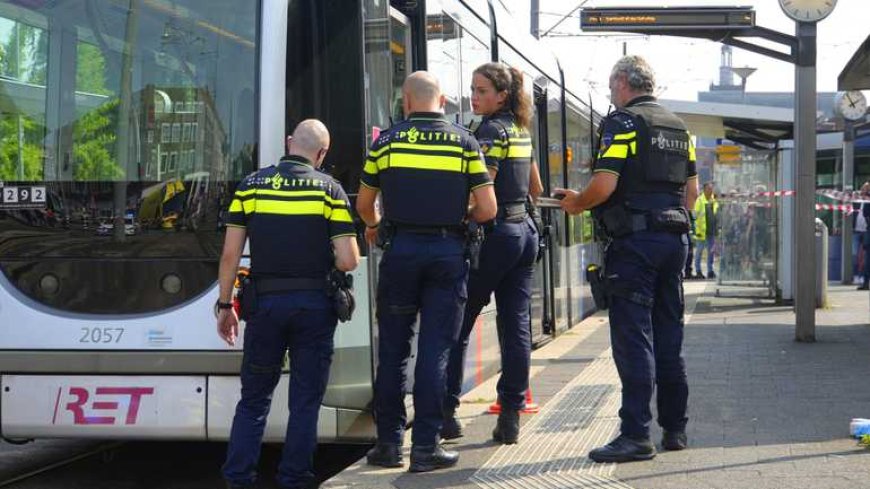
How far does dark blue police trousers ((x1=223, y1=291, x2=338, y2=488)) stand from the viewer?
5.61 metres

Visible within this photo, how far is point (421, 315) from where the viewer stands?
5945 mm

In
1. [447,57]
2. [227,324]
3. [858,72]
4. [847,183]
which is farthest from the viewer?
[847,183]

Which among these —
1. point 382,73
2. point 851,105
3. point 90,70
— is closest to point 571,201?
point 382,73

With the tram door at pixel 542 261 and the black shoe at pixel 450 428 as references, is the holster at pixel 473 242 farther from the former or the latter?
the tram door at pixel 542 261

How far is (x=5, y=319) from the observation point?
249 inches

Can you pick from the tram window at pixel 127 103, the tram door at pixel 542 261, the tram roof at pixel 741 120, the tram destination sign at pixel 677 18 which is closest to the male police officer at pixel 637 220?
the tram window at pixel 127 103

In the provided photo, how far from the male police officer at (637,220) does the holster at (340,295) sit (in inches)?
48.3

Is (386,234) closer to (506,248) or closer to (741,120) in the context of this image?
(506,248)

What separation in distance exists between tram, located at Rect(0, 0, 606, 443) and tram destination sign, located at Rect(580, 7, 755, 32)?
24.3 feet

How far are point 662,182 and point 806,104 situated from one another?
20.3ft

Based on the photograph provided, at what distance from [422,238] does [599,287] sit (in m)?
0.95

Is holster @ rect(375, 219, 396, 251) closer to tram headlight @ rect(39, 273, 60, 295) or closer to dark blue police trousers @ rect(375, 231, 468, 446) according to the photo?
dark blue police trousers @ rect(375, 231, 468, 446)

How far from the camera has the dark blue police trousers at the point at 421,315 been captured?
5824mm

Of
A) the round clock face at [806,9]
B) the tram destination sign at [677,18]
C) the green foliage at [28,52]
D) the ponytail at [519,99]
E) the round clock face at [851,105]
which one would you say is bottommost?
the ponytail at [519,99]
